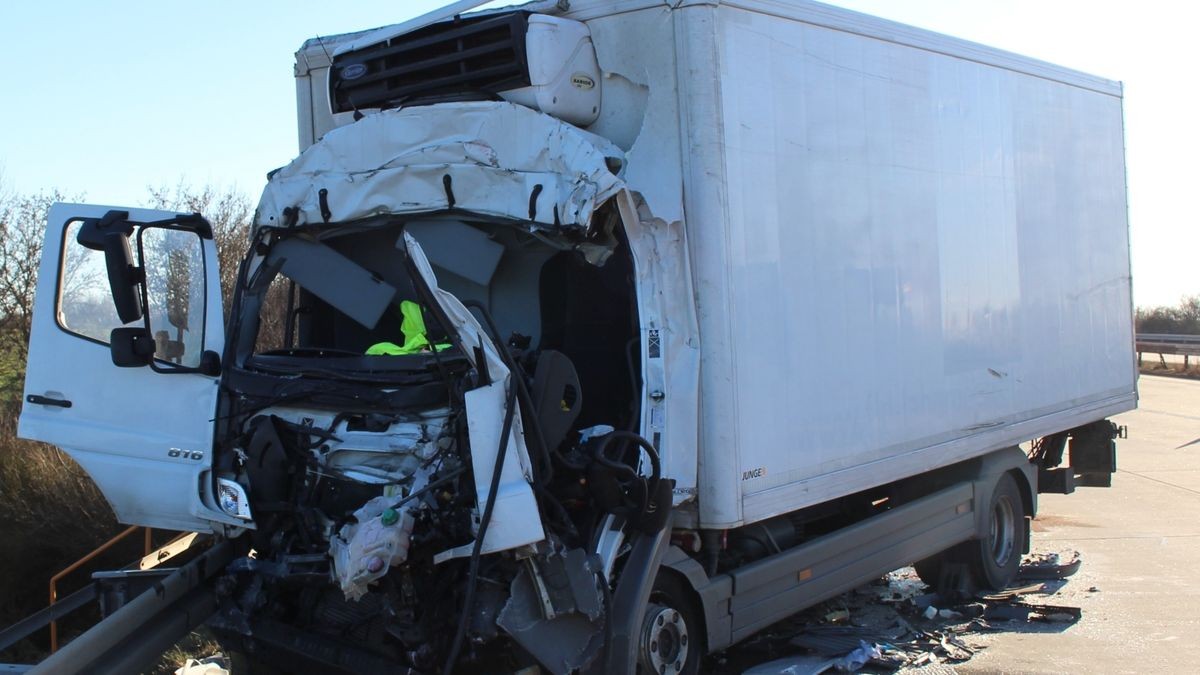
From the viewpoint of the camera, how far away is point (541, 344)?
567 centimetres

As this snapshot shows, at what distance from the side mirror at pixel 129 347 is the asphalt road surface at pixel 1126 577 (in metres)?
4.69

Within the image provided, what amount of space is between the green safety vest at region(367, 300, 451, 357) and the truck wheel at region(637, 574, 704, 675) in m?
1.61

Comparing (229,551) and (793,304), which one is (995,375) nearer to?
(793,304)

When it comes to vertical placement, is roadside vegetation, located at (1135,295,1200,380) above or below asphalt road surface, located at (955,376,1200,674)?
above

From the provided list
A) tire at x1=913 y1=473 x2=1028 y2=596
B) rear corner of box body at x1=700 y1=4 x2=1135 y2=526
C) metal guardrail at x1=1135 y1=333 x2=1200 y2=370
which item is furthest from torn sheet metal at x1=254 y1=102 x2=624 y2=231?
metal guardrail at x1=1135 y1=333 x2=1200 y2=370

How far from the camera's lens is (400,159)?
5672 mm

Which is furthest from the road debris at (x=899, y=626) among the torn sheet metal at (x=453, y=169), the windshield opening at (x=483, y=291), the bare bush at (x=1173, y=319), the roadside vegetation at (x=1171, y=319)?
the bare bush at (x=1173, y=319)

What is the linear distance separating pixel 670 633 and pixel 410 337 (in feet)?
6.25

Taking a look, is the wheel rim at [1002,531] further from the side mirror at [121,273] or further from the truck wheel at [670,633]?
the side mirror at [121,273]

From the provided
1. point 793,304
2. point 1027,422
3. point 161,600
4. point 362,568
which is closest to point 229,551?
point 161,600

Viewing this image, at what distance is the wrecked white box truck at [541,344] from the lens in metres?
4.71

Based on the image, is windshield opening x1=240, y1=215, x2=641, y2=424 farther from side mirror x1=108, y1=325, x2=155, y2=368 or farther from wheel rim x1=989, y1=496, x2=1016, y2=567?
Answer: wheel rim x1=989, y1=496, x2=1016, y2=567

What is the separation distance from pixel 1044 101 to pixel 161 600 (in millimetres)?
7148

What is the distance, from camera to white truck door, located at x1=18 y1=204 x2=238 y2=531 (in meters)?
5.45
